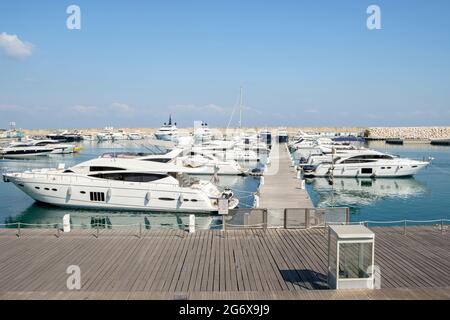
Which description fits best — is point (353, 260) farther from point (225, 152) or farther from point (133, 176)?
point (225, 152)

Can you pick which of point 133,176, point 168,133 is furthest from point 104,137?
point 133,176

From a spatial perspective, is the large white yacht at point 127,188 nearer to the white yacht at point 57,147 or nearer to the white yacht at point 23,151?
the white yacht at point 23,151

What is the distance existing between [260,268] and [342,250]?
2.90m

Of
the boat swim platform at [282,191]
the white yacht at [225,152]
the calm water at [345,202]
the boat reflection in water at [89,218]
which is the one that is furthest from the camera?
the white yacht at [225,152]

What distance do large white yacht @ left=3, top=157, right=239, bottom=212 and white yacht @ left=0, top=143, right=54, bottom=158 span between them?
54.8 m

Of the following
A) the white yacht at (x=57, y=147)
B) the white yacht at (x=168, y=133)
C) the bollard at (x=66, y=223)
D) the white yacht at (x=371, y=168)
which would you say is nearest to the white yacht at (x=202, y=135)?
the white yacht at (x=168, y=133)

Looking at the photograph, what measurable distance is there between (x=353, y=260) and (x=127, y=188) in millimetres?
21781

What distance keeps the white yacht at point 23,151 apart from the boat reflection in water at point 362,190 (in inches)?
2310

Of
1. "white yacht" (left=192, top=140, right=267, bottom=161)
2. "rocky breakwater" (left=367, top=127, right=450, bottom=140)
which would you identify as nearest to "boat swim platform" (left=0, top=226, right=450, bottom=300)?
"white yacht" (left=192, top=140, right=267, bottom=161)

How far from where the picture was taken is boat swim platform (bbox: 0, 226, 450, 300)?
386 inches

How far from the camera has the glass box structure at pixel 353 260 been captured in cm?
975

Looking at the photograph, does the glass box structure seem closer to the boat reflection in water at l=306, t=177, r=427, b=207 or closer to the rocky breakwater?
the boat reflection in water at l=306, t=177, r=427, b=207

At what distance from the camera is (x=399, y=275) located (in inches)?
441
